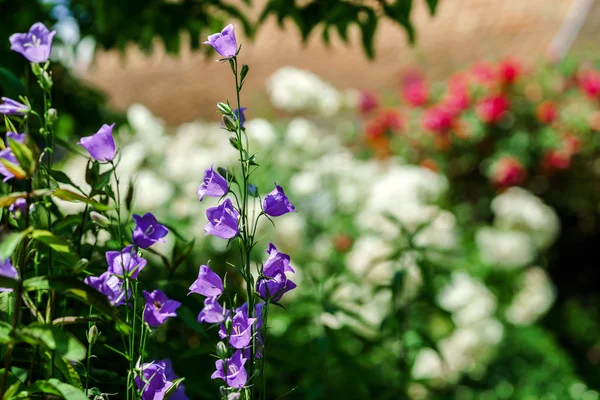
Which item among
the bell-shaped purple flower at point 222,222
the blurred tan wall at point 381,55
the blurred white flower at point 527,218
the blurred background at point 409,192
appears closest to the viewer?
the bell-shaped purple flower at point 222,222

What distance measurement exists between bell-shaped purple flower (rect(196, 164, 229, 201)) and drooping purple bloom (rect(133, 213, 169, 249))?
0.09 m

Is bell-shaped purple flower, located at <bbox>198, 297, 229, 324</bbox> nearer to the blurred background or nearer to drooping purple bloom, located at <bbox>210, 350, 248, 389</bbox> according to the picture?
drooping purple bloom, located at <bbox>210, 350, 248, 389</bbox>

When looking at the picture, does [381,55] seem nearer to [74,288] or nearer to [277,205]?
[277,205]

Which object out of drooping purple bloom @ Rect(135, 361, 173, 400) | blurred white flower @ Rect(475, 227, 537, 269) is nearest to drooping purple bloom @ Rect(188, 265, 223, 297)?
drooping purple bloom @ Rect(135, 361, 173, 400)

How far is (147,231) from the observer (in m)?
0.87

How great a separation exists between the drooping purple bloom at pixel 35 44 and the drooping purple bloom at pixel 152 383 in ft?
1.41

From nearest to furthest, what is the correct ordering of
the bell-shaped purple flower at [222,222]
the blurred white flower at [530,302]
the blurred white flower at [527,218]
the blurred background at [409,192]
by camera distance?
the bell-shaped purple flower at [222,222] → the blurred background at [409,192] → the blurred white flower at [530,302] → the blurred white flower at [527,218]

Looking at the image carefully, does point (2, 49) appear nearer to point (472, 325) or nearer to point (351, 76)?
point (472, 325)

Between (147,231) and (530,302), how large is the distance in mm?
2906

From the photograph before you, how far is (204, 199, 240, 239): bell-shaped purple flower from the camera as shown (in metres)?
0.79

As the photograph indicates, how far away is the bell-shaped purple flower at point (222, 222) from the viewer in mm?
791

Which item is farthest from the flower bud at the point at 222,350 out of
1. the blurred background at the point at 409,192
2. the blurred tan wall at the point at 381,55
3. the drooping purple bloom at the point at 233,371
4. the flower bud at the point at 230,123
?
the blurred tan wall at the point at 381,55

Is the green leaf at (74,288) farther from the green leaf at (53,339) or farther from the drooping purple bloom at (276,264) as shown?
the drooping purple bloom at (276,264)

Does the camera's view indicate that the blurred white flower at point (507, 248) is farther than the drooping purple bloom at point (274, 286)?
Yes
